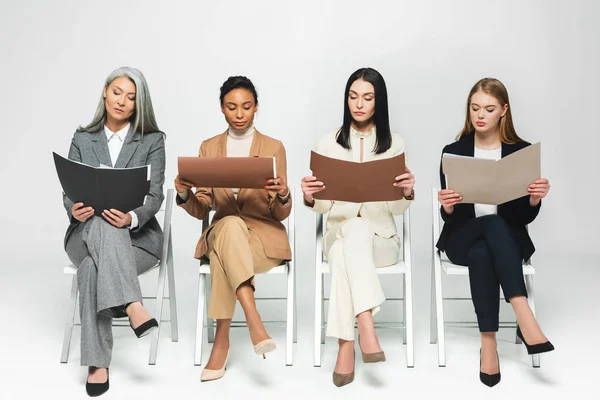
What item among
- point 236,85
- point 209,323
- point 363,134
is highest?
point 236,85

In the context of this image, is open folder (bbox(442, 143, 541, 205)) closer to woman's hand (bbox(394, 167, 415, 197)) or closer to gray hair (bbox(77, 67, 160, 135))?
woman's hand (bbox(394, 167, 415, 197))

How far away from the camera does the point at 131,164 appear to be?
4.31 meters

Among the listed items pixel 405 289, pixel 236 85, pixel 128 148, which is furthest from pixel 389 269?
pixel 128 148

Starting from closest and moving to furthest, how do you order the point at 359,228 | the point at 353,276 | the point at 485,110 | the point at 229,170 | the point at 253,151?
the point at 229,170 → the point at 353,276 → the point at 359,228 → the point at 485,110 → the point at 253,151

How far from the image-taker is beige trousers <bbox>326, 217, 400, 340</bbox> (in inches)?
153

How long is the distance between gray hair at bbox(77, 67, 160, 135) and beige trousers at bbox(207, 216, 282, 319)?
2.28 feet

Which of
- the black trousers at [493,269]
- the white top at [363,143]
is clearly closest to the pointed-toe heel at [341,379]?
the black trousers at [493,269]

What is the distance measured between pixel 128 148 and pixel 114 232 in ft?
1.74

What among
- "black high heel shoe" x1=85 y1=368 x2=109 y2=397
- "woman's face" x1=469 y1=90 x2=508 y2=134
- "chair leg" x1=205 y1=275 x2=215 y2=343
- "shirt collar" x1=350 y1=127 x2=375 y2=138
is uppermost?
"woman's face" x1=469 y1=90 x2=508 y2=134

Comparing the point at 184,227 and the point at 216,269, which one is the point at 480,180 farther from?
the point at 184,227

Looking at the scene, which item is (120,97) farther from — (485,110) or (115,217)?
(485,110)

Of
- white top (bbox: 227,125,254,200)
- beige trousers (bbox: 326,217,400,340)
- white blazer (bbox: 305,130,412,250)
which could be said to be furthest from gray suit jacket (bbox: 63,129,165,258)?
beige trousers (bbox: 326,217,400,340)

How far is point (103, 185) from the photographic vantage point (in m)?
3.89

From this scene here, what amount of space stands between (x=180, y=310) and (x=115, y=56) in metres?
1.99
